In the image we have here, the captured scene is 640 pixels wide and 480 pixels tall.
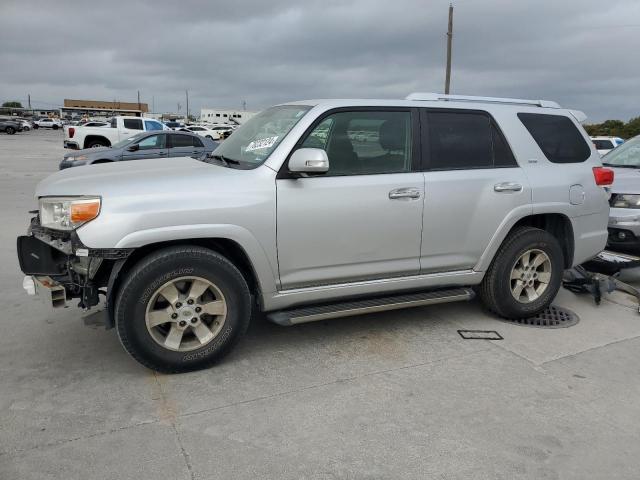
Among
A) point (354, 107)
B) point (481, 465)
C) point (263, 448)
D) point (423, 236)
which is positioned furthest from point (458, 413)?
point (354, 107)

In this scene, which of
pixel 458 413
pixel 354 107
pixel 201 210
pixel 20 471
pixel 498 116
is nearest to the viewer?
pixel 20 471

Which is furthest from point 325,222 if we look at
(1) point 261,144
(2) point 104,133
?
(2) point 104,133

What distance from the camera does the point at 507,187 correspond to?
4449 millimetres

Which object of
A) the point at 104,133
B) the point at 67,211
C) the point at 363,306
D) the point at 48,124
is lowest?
the point at 363,306

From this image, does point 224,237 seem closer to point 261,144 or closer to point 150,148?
point 261,144

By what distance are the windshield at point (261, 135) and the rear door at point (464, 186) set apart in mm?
1072

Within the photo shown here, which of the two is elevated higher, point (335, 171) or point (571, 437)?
point (335, 171)

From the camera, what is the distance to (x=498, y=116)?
4621 millimetres

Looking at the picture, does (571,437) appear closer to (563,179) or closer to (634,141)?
(563,179)

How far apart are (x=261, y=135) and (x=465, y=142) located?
167cm

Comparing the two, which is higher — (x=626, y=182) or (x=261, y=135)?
(x=261, y=135)

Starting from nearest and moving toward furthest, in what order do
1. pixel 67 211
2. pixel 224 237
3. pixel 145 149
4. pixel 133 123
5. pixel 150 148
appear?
pixel 67 211
pixel 224 237
pixel 145 149
pixel 150 148
pixel 133 123

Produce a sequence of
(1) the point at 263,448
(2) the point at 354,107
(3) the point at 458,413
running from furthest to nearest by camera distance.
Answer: (2) the point at 354,107 → (3) the point at 458,413 → (1) the point at 263,448

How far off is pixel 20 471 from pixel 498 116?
4.20m
